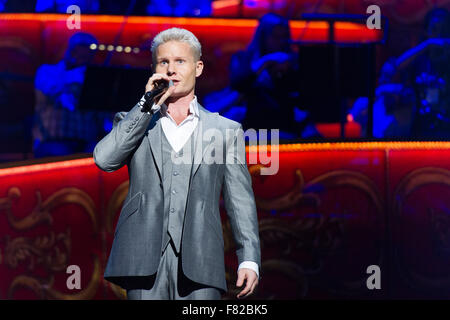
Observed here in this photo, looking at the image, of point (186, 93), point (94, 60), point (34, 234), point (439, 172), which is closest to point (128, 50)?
point (94, 60)

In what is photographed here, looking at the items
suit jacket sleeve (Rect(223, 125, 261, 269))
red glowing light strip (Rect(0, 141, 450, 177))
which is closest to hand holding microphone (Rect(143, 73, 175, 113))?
suit jacket sleeve (Rect(223, 125, 261, 269))

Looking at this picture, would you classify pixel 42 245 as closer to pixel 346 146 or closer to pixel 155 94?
pixel 346 146

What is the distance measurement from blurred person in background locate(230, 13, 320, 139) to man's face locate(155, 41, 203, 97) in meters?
2.05

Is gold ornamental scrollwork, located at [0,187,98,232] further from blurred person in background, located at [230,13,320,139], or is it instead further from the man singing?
the man singing

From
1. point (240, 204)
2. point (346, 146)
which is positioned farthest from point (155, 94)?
point (346, 146)

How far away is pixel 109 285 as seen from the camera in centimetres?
494

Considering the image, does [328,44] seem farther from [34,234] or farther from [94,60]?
[34,234]

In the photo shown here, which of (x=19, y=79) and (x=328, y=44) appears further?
(x=19, y=79)

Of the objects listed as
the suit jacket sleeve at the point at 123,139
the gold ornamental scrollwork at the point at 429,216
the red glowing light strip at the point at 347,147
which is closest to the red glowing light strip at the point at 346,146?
the red glowing light strip at the point at 347,147

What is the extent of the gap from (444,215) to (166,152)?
279 centimetres

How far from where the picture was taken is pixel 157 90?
2715mm

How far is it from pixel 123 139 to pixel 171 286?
55cm
